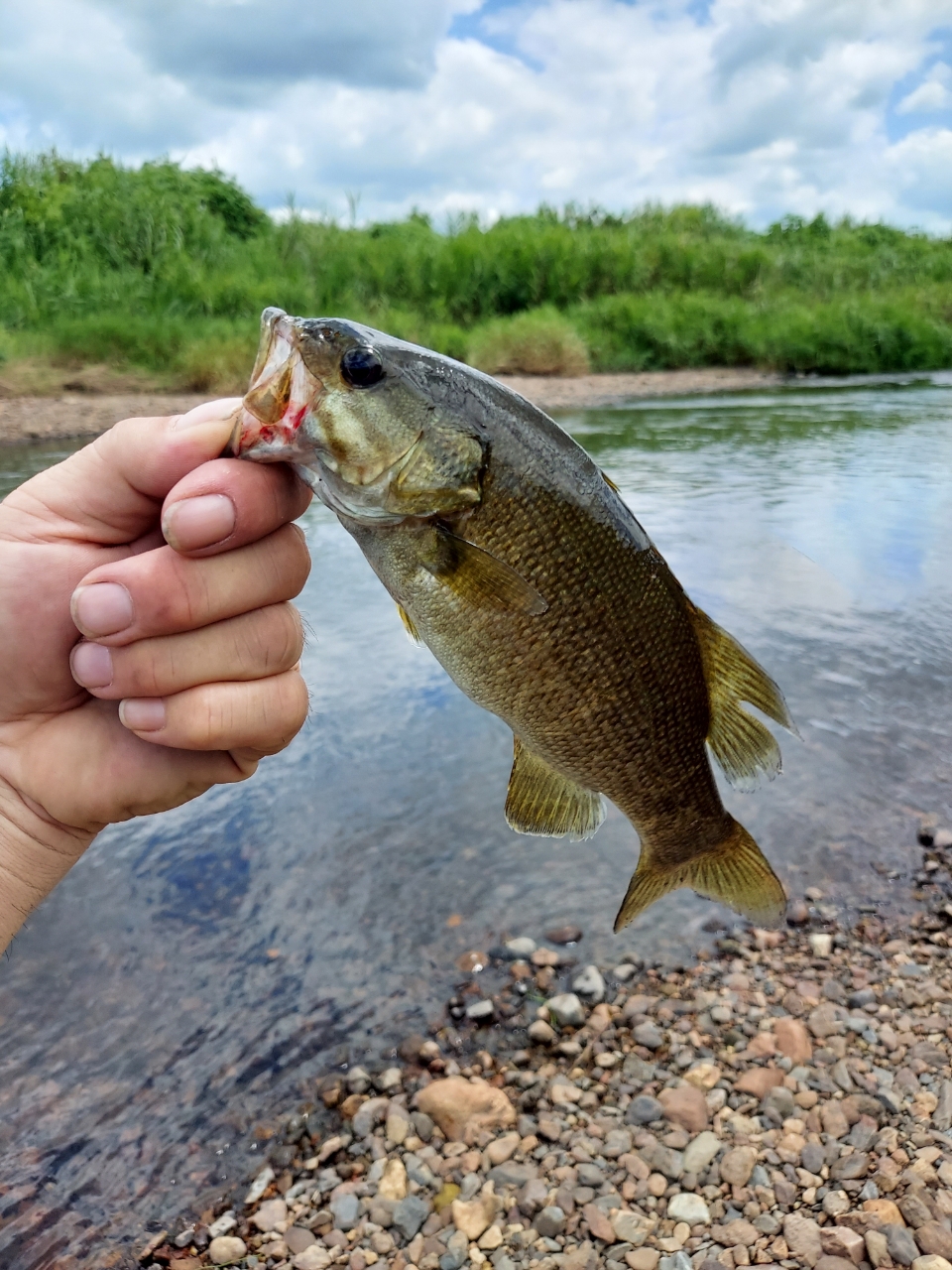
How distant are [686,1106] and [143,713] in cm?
218

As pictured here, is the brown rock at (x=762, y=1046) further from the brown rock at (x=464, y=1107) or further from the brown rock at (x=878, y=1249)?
the brown rock at (x=464, y=1107)

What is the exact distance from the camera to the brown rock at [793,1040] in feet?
10.2

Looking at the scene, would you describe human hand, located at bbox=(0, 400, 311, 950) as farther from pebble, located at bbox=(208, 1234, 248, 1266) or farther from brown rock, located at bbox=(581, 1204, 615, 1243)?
brown rock, located at bbox=(581, 1204, 615, 1243)

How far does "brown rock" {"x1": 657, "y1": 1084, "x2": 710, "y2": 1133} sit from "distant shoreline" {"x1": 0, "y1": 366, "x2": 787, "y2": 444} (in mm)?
7410

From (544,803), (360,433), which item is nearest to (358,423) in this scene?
(360,433)

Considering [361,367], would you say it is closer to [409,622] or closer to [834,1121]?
[409,622]

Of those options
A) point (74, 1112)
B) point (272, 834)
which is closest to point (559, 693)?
point (74, 1112)

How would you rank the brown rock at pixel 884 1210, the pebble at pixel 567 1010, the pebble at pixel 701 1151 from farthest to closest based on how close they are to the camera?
the pebble at pixel 567 1010 < the pebble at pixel 701 1151 < the brown rock at pixel 884 1210

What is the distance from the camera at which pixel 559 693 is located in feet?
6.47

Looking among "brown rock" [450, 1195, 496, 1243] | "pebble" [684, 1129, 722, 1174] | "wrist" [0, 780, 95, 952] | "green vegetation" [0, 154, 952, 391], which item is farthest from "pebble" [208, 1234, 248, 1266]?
"green vegetation" [0, 154, 952, 391]

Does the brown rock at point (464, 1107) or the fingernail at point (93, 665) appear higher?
the fingernail at point (93, 665)

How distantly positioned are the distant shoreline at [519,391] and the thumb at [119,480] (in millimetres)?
7680

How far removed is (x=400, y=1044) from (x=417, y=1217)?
2.39 ft

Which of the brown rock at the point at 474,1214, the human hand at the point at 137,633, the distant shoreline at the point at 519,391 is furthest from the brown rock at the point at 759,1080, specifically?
the distant shoreline at the point at 519,391
